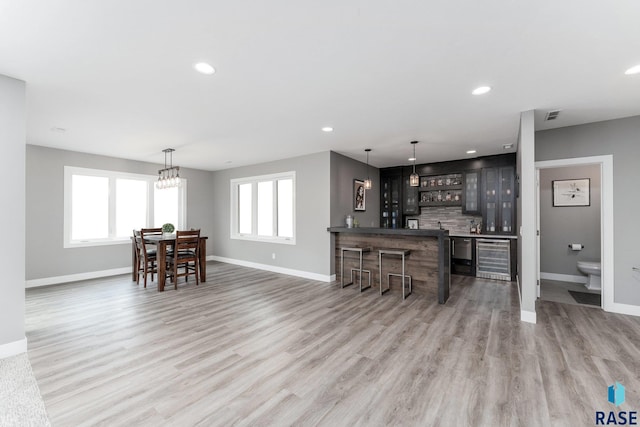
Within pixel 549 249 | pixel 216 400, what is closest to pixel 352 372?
pixel 216 400

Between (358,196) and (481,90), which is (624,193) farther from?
(358,196)

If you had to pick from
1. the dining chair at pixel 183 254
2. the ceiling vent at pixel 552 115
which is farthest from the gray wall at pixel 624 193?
the dining chair at pixel 183 254

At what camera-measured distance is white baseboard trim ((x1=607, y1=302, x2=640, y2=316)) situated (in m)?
3.43

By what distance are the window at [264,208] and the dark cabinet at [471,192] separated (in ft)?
12.5

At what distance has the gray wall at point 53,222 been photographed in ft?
15.9

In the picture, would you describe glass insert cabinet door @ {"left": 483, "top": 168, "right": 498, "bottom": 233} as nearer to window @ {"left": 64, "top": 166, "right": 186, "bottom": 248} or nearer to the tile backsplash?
the tile backsplash

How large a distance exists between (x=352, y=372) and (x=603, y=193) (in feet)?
13.4

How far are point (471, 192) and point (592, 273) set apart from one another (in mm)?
2428

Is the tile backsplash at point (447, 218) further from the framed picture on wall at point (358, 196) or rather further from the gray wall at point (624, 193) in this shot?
the gray wall at point (624, 193)

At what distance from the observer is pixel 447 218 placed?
6.60 meters

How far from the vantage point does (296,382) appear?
6.86ft

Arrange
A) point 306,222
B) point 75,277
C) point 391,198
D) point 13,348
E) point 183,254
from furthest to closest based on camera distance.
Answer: point 391,198
point 306,222
point 75,277
point 183,254
point 13,348
